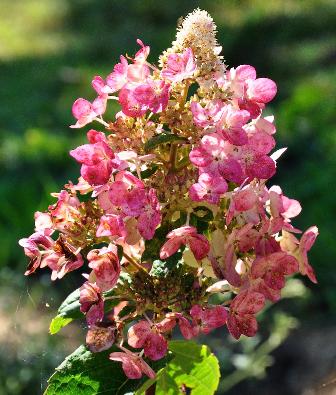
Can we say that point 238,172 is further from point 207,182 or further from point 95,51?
point 95,51

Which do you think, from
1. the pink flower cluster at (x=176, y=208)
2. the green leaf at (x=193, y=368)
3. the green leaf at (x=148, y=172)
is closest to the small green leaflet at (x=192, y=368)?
the green leaf at (x=193, y=368)

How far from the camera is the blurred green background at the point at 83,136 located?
2.75 m

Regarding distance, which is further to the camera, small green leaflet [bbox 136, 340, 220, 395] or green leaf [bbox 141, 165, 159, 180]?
small green leaflet [bbox 136, 340, 220, 395]

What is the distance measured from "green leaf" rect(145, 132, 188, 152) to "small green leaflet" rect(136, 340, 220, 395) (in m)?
0.29

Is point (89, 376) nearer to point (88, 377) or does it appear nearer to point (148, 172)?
point (88, 377)

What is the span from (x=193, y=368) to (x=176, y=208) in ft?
0.83

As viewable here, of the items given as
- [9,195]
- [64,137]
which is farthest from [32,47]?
[9,195]

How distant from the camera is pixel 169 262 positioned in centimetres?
107

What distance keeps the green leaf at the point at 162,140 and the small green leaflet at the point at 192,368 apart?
0.94 ft

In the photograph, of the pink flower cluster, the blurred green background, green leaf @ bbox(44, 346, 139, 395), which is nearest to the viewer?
the pink flower cluster

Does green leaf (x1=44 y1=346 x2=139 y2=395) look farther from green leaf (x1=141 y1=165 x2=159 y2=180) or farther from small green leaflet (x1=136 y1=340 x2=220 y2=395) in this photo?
green leaf (x1=141 y1=165 x2=159 y2=180)

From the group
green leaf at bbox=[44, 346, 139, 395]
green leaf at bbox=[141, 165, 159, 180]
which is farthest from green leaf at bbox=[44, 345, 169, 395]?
green leaf at bbox=[141, 165, 159, 180]

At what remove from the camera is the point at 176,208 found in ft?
3.39

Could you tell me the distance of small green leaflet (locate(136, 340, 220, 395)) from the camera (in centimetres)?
117
